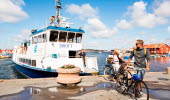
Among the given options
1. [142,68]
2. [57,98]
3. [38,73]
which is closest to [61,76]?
[57,98]

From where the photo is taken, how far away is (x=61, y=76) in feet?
25.6

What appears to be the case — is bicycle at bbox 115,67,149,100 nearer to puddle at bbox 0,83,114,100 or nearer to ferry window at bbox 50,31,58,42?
puddle at bbox 0,83,114,100

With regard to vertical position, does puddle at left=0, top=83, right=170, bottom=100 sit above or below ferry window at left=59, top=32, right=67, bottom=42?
below

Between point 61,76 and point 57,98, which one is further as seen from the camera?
point 61,76

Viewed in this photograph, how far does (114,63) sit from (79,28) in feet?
22.9

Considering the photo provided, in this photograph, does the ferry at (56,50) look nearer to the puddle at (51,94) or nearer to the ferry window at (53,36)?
the ferry window at (53,36)

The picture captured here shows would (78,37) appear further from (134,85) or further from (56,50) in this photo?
(134,85)

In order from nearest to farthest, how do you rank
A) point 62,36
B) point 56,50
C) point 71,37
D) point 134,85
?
point 134,85 → point 56,50 → point 62,36 → point 71,37

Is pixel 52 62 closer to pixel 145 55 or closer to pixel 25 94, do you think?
pixel 25 94

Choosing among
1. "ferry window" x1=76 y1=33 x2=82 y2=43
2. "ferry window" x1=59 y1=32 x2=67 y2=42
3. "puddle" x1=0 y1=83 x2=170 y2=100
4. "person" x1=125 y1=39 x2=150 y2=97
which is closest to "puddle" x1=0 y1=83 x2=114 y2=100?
"puddle" x1=0 y1=83 x2=170 y2=100

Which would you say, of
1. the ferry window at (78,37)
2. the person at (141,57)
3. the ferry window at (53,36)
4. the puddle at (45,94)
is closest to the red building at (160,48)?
the ferry window at (78,37)

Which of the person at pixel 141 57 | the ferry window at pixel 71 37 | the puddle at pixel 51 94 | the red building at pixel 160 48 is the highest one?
the red building at pixel 160 48

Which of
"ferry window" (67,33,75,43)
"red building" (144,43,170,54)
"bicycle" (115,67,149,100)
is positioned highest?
"red building" (144,43,170,54)

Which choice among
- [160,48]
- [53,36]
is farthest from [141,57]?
[160,48]
